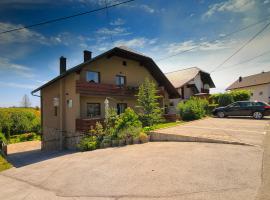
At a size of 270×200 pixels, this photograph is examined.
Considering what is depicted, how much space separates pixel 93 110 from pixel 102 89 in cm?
225

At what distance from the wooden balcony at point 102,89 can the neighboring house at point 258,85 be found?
1395 inches

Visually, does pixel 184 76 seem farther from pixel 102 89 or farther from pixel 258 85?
pixel 258 85

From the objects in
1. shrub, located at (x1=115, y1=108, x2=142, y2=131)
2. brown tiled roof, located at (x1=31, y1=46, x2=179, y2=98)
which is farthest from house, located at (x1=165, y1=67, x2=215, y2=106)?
shrub, located at (x1=115, y1=108, x2=142, y2=131)

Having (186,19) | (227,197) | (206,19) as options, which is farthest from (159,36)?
(227,197)

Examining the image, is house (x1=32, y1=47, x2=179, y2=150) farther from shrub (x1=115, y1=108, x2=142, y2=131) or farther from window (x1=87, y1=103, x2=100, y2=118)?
shrub (x1=115, y1=108, x2=142, y2=131)

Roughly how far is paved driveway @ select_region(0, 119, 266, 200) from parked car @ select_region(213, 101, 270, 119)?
11601 mm

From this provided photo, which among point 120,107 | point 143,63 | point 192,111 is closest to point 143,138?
point 120,107

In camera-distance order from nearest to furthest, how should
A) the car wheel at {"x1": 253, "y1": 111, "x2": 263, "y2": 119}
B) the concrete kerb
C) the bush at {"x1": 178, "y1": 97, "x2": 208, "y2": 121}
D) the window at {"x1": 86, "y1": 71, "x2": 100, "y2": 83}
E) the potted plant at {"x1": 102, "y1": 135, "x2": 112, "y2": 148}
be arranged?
1. the concrete kerb
2. the potted plant at {"x1": 102, "y1": 135, "x2": 112, "y2": 148}
3. the window at {"x1": 86, "y1": 71, "x2": 100, "y2": 83}
4. the car wheel at {"x1": 253, "y1": 111, "x2": 263, "y2": 119}
5. the bush at {"x1": 178, "y1": 97, "x2": 208, "y2": 121}

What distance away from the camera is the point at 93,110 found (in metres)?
16.7

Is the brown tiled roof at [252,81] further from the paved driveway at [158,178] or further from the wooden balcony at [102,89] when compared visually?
the paved driveway at [158,178]

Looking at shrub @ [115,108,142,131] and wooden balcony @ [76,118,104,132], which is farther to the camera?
wooden balcony @ [76,118,104,132]

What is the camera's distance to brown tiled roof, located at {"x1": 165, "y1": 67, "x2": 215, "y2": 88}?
29.5 metres

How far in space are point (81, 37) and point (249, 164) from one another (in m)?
12.5

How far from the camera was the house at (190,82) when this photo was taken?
29359 millimetres
